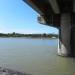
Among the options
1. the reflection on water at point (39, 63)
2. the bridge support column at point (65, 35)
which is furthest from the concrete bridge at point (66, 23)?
the reflection on water at point (39, 63)

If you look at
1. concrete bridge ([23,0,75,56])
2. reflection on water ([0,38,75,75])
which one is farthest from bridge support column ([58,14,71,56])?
reflection on water ([0,38,75,75])

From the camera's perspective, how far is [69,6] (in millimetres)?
27469

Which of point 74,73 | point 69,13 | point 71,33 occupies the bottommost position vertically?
point 74,73

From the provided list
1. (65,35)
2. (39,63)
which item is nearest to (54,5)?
(65,35)

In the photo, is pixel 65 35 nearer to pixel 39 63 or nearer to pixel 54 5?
pixel 54 5

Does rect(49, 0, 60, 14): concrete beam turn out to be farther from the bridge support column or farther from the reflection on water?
the reflection on water

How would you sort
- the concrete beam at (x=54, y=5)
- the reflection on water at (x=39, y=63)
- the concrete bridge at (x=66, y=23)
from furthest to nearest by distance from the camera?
the concrete bridge at (x=66, y=23) < the concrete beam at (x=54, y=5) < the reflection on water at (x=39, y=63)

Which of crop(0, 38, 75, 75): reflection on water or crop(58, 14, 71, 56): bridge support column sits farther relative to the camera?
crop(58, 14, 71, 56): bridge support column

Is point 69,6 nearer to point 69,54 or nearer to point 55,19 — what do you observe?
point 55,19

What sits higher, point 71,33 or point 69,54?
point 71,33

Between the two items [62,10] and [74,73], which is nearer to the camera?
[74,73]

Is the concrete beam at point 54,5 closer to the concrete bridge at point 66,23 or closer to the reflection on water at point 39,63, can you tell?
the concrete bridge at point 66,23

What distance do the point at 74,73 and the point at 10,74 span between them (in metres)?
4.51

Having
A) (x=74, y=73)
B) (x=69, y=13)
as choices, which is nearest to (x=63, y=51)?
(x=69, y=13)
